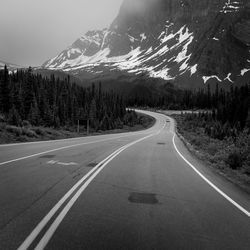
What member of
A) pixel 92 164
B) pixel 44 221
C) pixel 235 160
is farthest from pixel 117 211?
pixel 235 160

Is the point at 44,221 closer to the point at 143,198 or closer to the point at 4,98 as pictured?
the point at 143,198

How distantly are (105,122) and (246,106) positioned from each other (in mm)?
48969

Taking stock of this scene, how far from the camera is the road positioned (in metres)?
5.29

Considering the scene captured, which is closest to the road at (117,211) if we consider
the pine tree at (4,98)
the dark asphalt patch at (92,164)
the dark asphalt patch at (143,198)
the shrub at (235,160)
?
the dark asphalt patch at (143,198)

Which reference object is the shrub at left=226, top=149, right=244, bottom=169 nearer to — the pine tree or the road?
the road

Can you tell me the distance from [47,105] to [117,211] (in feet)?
274

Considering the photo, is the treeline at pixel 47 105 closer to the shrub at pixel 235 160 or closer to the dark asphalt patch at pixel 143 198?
the shrub at pixel 235 160

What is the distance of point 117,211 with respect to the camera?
686 centimetres

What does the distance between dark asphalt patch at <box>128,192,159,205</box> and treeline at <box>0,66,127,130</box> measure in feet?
141

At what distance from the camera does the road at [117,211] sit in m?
5.29

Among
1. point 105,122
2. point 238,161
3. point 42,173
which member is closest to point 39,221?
point 42,173

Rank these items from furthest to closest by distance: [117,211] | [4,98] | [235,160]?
1. [4,98]
2. [235,160]
3. [117,211]

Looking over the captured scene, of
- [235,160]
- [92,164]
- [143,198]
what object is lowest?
[92,164]

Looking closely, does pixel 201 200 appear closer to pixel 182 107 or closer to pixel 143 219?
pixel 143 219
